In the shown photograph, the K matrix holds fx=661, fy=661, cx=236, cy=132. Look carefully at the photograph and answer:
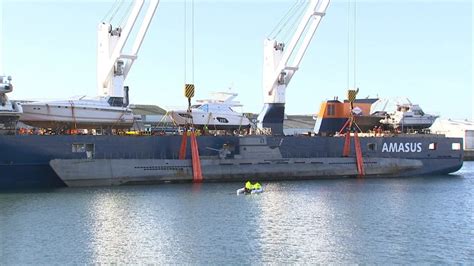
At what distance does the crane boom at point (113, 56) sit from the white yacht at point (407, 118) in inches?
1062

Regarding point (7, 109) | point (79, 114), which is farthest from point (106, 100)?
point (7, 109)

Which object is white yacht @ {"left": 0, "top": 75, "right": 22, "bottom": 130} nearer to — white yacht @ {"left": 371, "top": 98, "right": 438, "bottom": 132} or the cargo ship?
the cargo ship

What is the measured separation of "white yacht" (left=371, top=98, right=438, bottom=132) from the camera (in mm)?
66069

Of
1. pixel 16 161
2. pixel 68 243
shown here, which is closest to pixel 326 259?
pixel 68 243

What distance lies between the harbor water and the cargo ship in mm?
2907

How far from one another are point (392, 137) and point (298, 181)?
12.2 meters

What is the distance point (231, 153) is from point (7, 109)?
59.8 feet

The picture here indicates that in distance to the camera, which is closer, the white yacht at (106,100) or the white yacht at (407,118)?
the white yacht at (106,100)

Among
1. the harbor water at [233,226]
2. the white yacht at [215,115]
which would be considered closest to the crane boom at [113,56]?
the white yacht at [215,115]

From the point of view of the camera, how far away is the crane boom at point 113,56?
54.4m

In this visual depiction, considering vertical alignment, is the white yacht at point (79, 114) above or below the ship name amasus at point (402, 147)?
above

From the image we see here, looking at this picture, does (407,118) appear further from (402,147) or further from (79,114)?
(79,114)

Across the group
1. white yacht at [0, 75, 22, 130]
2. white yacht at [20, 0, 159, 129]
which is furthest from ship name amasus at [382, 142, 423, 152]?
white yacht at [0, 75, 22, 130]

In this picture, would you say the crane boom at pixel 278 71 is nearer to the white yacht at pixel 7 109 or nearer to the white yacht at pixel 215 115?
the white yacht at pixel 215 115
